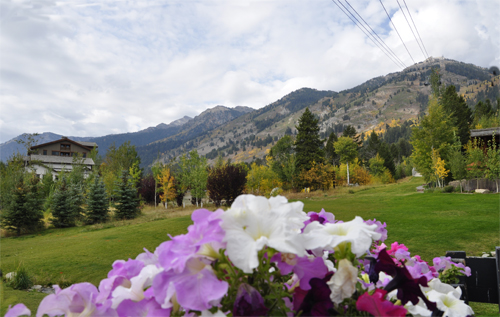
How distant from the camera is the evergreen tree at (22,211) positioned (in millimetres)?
13885

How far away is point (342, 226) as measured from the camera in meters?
0.64

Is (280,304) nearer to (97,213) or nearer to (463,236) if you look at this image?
(463,236)

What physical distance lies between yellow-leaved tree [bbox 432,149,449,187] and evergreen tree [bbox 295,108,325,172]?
1189cm

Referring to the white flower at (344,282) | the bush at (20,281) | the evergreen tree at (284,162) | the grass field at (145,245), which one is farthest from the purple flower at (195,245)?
the evergreen tree at (284,162)

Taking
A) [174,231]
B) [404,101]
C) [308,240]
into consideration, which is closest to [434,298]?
[308,240]

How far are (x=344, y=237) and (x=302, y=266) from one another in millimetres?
112

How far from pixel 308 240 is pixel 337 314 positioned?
18 centimetres

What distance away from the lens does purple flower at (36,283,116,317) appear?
59cm

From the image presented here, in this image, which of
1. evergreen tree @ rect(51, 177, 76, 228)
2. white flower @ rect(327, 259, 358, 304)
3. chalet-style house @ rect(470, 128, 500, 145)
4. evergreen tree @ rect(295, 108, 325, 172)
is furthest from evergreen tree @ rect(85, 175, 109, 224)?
chalet-style house @ rect(470, 128, 500, 145)

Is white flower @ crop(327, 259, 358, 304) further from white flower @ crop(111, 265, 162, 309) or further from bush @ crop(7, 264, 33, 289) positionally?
bush @ crop(7, 264, 33, 289)

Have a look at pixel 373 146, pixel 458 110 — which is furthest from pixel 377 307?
pixel 373 146

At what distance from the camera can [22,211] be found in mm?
14148

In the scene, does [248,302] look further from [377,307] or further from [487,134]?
[487,134]

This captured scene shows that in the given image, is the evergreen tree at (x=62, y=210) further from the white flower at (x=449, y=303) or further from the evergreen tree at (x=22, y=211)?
the white flower at (x=449, y=303)
